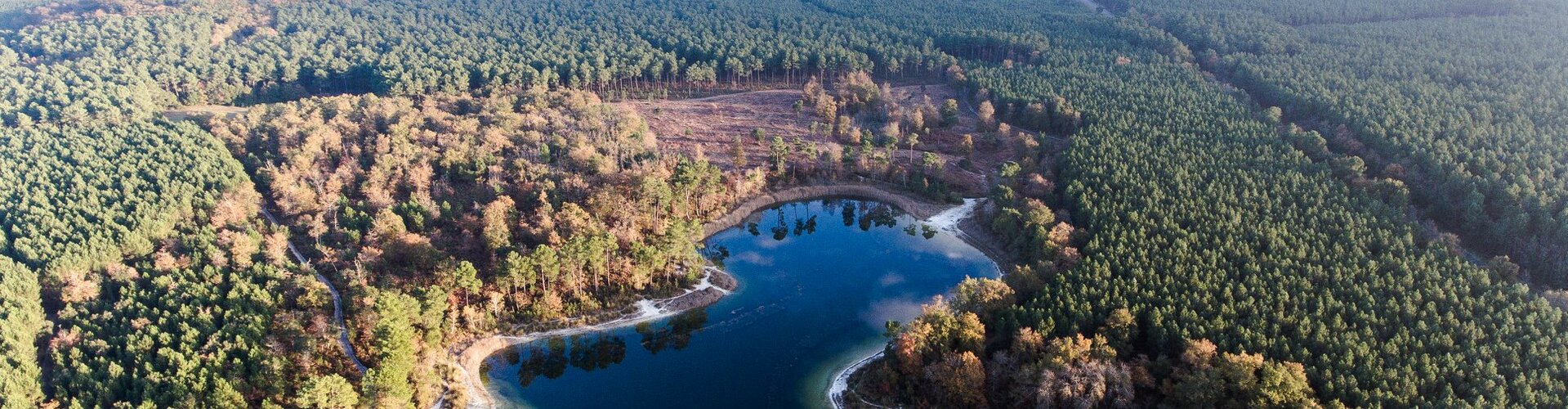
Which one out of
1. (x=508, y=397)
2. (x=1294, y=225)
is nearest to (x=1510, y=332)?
(x=1294, y=225)

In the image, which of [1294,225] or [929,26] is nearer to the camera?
[1294,225]

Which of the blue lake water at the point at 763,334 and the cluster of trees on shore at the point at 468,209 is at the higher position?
the cluster of trees on shore at the point at 468,209

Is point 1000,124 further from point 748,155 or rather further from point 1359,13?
point 1359,13

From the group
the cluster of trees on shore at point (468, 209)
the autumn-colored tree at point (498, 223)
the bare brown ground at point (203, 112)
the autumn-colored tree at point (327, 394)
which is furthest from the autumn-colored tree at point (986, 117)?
the bare brown ground at point (203, 112)

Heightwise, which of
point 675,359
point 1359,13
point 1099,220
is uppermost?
point 1359,13

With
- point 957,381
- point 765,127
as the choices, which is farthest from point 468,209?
point 957,381

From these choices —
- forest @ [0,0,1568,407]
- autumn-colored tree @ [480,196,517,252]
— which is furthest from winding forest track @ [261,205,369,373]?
autumn-colored tree @ [480,196,517,252]

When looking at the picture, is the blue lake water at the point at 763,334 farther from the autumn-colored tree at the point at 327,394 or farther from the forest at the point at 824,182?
the autumn-colored tree at the point at 327,394
